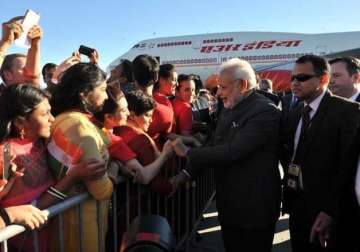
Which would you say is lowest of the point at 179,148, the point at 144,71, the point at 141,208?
the point at 141,208

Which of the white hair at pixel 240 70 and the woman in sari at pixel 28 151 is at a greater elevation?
the white hair at pixel 240 70

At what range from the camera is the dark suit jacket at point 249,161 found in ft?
8.92

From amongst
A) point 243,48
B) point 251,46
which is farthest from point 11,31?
point 243,48

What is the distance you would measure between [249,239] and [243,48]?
31041 mm

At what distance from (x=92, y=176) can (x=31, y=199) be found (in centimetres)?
31

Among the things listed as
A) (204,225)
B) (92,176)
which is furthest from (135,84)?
(204,225)

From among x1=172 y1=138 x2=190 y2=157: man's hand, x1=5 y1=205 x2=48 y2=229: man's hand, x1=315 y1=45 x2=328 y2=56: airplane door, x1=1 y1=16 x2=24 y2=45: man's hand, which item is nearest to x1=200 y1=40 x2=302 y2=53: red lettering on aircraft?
x1=315 y1=45 x2=328 y2=56: airplane door

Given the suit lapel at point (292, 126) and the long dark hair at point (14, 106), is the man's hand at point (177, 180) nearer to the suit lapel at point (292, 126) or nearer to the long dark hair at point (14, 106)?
the suit lapel at point (292, 126)

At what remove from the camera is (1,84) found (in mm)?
3611

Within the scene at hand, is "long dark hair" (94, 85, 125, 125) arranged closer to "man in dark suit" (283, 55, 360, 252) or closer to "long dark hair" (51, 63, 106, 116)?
"long dark hair" (51, 63, 106, 116)

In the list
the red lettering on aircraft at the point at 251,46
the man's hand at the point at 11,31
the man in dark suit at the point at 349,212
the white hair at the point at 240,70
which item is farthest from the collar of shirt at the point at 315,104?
the red lettering on aircraft at the point at 251,46

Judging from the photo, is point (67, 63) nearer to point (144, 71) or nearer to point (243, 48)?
point (144, 71)

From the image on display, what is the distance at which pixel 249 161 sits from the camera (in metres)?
2.79

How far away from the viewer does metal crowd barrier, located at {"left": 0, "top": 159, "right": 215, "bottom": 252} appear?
1.99 metres
